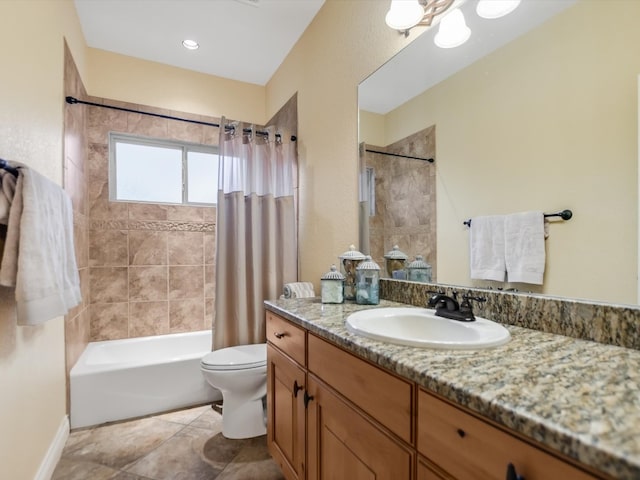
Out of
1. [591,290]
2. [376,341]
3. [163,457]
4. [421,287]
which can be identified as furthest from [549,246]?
[163,457]

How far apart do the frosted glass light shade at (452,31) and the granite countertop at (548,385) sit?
1.11 m

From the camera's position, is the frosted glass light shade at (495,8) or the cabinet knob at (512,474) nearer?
the cabinet knob at (512,474)

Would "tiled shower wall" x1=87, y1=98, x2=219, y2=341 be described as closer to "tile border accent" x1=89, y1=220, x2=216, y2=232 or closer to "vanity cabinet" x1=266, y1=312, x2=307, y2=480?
"tile border accent" x1=89, y1=220, x2=216, y2=232

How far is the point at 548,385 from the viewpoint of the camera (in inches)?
22.5

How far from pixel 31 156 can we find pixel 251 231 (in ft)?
4.00

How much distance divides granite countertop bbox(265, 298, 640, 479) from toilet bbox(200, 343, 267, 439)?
1.09 m

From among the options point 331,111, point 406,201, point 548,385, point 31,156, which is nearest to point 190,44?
point 331,111

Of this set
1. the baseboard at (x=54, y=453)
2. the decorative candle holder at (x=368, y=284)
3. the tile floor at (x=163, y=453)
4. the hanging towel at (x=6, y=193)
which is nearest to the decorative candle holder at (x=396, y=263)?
the decorative candle holder at (x=368, y=284)

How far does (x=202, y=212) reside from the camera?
2.96 metres

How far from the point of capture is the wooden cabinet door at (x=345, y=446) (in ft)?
2.49

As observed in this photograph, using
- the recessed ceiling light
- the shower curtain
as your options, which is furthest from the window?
the recessed ceiling light

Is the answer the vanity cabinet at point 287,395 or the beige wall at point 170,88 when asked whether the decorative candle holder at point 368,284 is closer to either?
the vanity cabinet at point 287,395

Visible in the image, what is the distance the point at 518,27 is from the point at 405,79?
0.52m

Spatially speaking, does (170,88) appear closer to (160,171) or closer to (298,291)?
(160,171)
